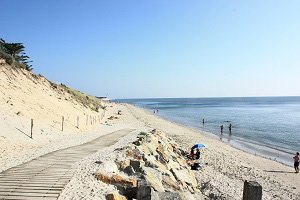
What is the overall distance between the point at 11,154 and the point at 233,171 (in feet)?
47.2

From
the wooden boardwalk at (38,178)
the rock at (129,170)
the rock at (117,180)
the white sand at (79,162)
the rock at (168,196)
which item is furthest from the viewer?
the white sand at (79,162)

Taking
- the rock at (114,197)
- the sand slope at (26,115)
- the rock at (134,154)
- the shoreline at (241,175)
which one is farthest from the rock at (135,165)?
the sand slope at (26,115)

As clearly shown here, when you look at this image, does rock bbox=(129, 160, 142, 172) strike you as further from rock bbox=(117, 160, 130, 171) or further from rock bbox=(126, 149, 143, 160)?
rock bbox=(126, 149, 143, 160)

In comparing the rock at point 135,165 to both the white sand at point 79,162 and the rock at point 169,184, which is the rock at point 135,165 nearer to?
the white sand at point 79,162

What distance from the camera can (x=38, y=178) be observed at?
38.2 feet

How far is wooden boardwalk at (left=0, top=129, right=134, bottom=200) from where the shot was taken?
9.98 meters

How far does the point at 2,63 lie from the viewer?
33.5 meters

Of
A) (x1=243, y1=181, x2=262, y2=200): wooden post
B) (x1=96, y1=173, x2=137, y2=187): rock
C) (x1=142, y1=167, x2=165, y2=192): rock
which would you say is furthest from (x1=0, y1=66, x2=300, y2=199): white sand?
(x1=243, y1=181, x2=262, y2=200): wooden post

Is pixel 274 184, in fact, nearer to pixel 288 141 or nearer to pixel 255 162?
pixel 255 162

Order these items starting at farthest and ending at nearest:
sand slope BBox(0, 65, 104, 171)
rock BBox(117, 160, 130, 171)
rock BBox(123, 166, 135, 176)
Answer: sand slope BBox(0, 65, 104, 171), rock BBox(117, 160, 130, 171), rock BBox(123, 166, 135, 176)

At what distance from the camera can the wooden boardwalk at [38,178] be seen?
32.7 ft

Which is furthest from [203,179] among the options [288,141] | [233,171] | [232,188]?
[288,141]

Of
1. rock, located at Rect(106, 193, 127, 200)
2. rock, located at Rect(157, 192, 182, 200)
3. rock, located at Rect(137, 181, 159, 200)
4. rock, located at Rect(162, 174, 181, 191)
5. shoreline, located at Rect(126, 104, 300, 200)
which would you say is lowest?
shoreline, located at Rect(126, 104, 300, 200)

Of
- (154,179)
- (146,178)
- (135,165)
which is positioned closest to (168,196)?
(146,178)
